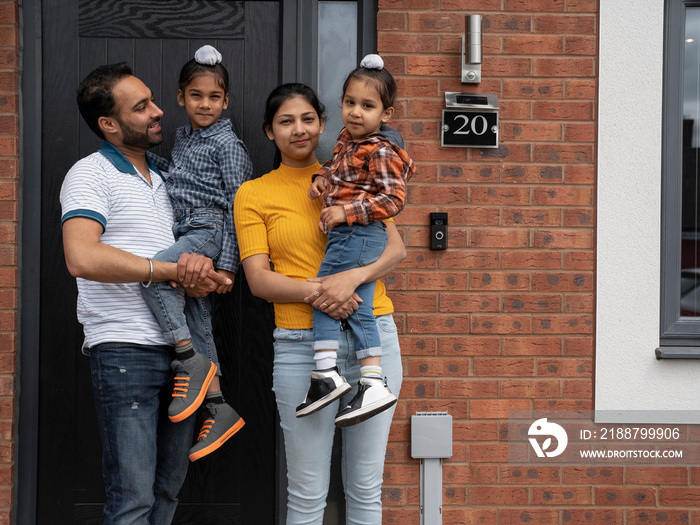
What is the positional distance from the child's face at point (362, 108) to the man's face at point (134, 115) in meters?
0.73

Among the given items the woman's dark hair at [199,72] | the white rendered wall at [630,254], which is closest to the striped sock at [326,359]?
the woman's dark hair at [199,72]

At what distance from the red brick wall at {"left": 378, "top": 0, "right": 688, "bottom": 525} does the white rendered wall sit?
0.22ft

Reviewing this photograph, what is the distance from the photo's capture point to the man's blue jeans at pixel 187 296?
224 cm

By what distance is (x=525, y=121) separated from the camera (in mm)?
2963

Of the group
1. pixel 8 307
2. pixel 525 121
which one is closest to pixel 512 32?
pixel 525 121

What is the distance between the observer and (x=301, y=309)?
87.7 inches

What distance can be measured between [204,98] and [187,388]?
1124mm

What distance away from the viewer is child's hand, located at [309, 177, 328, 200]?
88.4 inches

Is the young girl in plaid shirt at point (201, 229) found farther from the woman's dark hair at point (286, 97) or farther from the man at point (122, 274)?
the woman's dark hair at point (286, 97)

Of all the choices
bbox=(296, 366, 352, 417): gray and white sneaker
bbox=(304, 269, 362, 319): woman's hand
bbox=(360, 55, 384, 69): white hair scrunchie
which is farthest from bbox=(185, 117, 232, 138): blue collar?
bbox=(296, 366, 352, 417): gray and white sneaker

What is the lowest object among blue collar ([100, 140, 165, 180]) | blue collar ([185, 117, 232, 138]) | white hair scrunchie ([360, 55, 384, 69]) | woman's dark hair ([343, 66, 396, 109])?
blue collar ([100, 140, 165, 180])

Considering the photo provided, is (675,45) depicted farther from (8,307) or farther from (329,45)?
(8,307)

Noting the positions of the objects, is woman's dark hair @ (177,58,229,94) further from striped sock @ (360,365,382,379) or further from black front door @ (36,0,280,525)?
striped sock @ (360,365,382,379)

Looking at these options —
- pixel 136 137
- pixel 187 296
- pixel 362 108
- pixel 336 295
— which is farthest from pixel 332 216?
pixel 136 137
